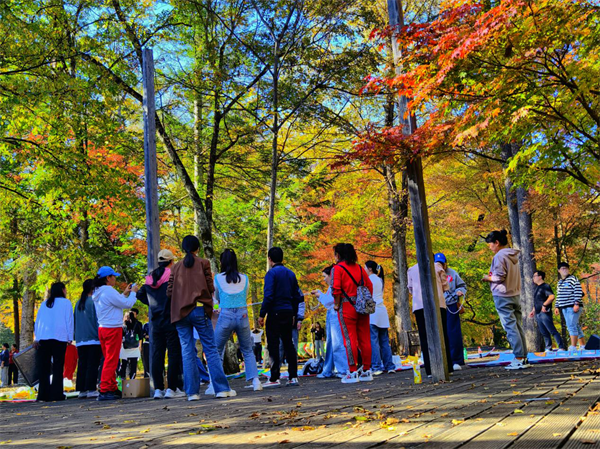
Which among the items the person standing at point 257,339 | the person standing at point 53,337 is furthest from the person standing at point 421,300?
the person standing at point 257,339

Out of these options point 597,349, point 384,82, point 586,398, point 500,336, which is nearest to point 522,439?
point 586,398

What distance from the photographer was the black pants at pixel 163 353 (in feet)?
29.5

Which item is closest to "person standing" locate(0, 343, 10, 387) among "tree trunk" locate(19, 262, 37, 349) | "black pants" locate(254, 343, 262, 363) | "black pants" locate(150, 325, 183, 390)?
"tree trunk" locate(19, 262, 37, 349)

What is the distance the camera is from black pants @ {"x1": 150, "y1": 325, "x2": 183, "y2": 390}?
8992 mm

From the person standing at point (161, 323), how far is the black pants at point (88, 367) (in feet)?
7.18

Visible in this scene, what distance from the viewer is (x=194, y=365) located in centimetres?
805

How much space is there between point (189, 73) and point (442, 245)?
1215 centimetres

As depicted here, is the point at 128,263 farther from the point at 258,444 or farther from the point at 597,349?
the point at 258,444

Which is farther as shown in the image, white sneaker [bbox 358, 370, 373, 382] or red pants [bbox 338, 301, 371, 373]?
white sneaker [bbox 358, 370, 373, 382]

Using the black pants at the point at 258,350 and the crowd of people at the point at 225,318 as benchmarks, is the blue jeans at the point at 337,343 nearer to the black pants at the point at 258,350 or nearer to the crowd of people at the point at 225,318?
the crowd of people at the point at 225,318

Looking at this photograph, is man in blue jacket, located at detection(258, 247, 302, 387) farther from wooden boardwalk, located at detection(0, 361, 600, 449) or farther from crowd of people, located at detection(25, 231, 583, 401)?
wooden boardwalk, located at detection(0, 361, 600, 449)

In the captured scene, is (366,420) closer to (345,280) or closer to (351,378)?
(345,280)

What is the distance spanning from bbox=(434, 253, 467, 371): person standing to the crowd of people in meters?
0.02

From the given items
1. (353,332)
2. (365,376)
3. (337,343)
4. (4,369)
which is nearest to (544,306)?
(337,343)
